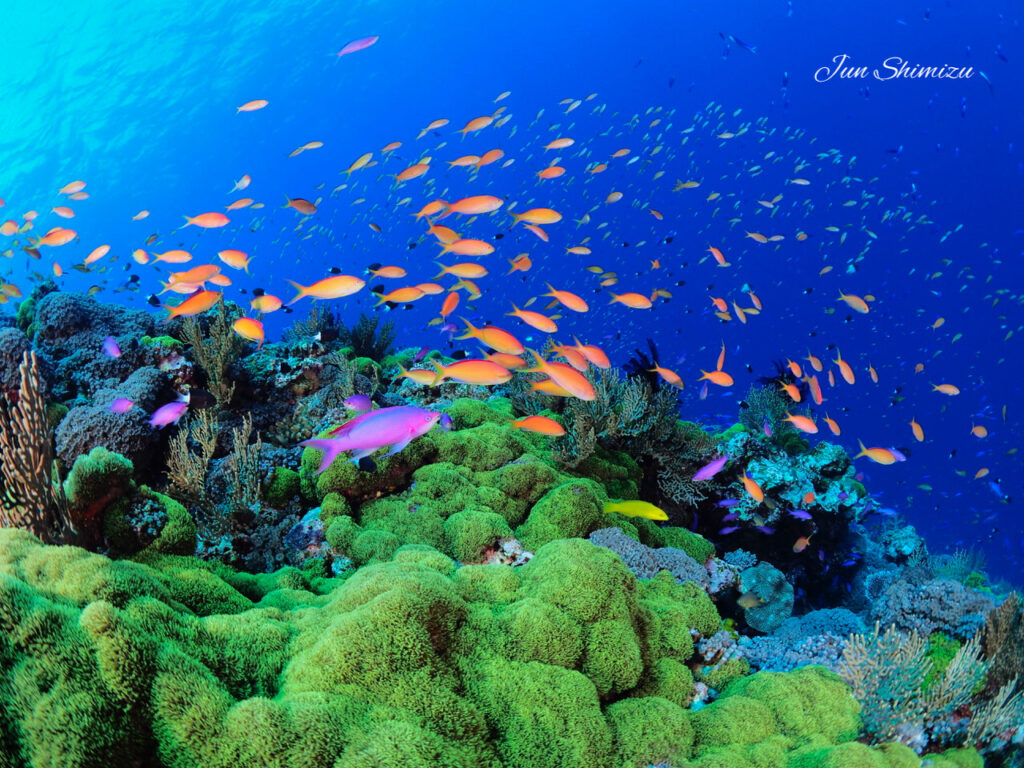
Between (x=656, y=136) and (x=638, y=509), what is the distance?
56064mm

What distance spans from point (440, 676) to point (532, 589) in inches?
29.4

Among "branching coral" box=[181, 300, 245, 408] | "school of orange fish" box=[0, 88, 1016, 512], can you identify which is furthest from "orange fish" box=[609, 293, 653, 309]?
"branching coral" box=[181, 300, 245, 408]

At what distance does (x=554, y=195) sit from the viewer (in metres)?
82.8

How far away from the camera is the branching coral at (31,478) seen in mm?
2953

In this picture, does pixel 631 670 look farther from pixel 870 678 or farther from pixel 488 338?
pixel 488 338

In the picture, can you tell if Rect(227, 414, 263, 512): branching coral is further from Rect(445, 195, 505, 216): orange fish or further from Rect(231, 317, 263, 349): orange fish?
Rect(445, 195, 505, 216): orange fish

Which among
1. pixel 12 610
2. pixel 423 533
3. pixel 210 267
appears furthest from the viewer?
pixel 210 267

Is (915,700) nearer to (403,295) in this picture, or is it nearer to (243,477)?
(243,477)

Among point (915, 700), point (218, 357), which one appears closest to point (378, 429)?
point (915, 700)

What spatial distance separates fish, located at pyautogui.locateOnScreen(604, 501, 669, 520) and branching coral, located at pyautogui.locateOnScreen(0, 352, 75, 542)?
12.9 feet

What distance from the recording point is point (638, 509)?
14.4 feet

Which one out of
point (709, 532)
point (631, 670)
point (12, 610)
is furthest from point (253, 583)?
point (709, 532)

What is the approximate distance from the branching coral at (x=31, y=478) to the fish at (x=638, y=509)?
155 inches

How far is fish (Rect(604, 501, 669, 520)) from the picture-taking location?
14.2 feet
